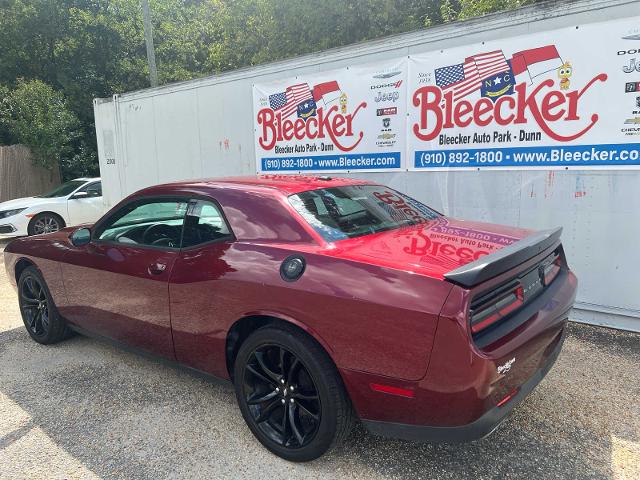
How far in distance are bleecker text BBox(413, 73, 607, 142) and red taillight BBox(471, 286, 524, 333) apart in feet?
8.45

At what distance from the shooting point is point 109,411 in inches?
128

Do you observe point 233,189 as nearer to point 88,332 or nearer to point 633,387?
point 88,332

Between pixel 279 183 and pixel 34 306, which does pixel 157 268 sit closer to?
pixel 279 183

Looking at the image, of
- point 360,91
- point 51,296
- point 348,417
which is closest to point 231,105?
point 360,91

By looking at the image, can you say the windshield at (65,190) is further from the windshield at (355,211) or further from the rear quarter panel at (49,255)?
the windshield at (355,211)

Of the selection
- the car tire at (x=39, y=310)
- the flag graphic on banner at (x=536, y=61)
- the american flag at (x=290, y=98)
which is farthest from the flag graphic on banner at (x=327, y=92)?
the car tire at (x=39, y=310)

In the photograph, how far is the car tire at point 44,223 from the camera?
10.0 m

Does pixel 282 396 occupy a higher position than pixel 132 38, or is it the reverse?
pixel 132 38

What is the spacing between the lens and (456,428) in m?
2.18

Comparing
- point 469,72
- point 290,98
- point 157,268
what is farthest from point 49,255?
point 469,72

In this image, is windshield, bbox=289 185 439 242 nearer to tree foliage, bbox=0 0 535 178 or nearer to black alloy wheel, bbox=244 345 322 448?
black alloy wheel, bbox=244 345 322 448

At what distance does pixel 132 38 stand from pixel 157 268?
18549mm

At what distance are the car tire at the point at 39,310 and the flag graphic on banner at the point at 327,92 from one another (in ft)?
12.2

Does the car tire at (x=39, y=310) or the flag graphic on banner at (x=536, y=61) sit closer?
the car tire at (x=39, y=310)
